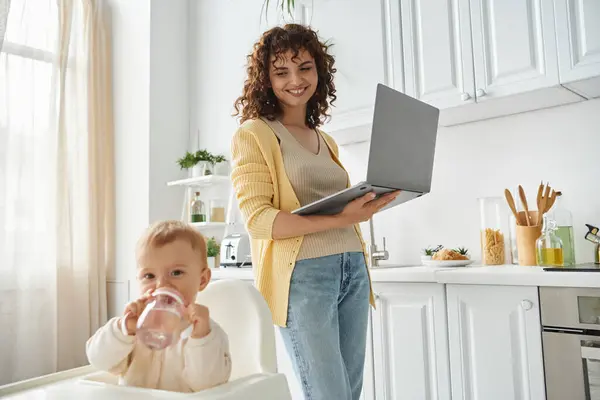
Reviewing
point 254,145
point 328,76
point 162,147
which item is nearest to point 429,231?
point 328,76

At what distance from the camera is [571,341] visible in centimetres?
158

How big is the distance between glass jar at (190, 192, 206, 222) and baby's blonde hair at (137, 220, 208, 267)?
2.24 m

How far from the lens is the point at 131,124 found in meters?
3.34


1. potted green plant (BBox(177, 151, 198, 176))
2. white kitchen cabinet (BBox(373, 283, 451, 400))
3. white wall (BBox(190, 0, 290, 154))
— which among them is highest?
white wall (BBox(190, 0, 290, 154))

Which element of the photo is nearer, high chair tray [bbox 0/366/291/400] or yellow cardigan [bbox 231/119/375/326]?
high chair tray [bbox 0/366/291/400]

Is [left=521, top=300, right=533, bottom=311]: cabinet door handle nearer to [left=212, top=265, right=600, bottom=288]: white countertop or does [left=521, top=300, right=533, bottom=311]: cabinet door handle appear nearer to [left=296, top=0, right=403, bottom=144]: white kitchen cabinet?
[left=212, top=265, right=600, bottom=288]: white countertop

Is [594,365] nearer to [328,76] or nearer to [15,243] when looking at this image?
[328,76]

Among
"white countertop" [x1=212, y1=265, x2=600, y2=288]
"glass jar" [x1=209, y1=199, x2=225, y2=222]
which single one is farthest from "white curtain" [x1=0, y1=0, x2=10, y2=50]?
"glass jar" [x1=209, y1=199, x2=225, y2=222]

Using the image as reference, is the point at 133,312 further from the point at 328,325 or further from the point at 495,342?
the point at 495,342

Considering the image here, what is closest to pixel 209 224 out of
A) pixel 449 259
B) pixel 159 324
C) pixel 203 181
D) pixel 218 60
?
pixel 203 181

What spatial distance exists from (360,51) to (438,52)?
14.7 inches

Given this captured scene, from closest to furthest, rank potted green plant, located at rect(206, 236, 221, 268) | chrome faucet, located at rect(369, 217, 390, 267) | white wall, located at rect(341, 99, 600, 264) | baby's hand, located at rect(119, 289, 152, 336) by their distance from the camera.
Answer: baby's hand, located at rect(119, 289, 152, 336) → white wall, located at rect(341, 99, 600, 264) → chrome faucet, located at rect(369, 217, 390, 267) → potted green plant, located at rect(206, 236, 221, 268)

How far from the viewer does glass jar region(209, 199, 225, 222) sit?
321 cm

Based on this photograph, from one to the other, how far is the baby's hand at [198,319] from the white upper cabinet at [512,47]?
5.19 ft
